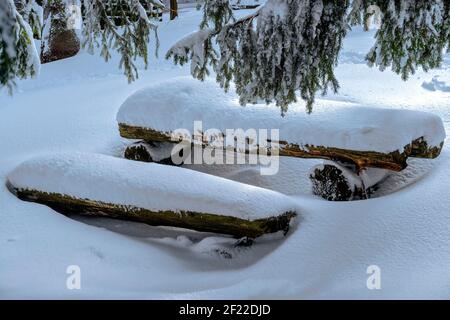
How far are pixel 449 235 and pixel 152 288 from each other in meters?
3.05

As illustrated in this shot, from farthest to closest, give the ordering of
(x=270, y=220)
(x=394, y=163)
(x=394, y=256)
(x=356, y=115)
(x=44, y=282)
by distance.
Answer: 1. (x=356, y=115)
2. (x=394, y=163)
3. (x=270, y=220)
4. (x=394, y=256)
5. (x=44, y=282)

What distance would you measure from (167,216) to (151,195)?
312 mm

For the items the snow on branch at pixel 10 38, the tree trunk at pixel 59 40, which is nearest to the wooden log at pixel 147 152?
the snow on branch at pixel 10 38

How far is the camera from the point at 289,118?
6387mm

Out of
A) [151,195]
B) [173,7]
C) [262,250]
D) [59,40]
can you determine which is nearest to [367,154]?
[262,250]

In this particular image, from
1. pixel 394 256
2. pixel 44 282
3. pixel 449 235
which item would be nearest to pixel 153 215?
pixel 44 282

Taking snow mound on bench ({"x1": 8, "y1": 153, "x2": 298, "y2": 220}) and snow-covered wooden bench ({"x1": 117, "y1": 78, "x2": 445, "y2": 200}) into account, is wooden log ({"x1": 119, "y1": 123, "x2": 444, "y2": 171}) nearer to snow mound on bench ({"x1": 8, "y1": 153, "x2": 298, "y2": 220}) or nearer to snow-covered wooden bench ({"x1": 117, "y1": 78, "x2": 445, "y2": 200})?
snow-covered wooden bench ({"x1": 117, "y1": 78, "x2": 445, "y2": 200})

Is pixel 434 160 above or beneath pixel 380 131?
beneath

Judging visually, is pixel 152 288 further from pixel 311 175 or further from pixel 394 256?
pixel 311 175

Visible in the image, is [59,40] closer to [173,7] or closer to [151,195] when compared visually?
[173,7]

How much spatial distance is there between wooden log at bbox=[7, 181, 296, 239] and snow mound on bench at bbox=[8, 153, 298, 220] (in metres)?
0.06

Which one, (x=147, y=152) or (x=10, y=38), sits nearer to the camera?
(x=10, y=38)

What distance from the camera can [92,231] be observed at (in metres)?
5.53

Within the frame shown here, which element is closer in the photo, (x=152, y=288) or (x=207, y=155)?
(x=152, y=288)
